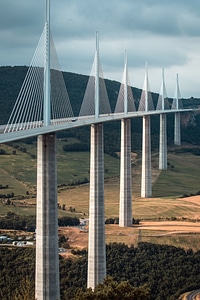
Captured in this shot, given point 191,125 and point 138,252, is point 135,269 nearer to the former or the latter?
point 138,252

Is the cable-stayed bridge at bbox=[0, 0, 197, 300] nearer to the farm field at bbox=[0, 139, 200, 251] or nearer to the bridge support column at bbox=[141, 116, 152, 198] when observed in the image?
the farm field at bbox=[0, 139, 200, 251]

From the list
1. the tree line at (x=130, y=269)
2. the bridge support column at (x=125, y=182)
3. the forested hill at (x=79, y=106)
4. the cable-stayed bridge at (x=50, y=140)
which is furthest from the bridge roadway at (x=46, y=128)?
the forested hill at (x=79, y=106)

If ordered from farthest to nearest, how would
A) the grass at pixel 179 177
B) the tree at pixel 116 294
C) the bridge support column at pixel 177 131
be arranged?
the bridge support column at pixel 177 131 → the grass at pixel 179 177 → the tree at pixel 116 294

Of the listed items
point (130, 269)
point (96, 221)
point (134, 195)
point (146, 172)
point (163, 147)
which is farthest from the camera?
point (163, 147)

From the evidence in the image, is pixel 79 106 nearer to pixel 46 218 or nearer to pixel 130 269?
pixel 130 269

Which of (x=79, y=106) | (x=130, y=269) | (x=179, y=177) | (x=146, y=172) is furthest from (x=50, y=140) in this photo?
(x=79, y=106)

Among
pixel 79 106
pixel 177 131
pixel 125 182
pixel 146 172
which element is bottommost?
pixel 146 172

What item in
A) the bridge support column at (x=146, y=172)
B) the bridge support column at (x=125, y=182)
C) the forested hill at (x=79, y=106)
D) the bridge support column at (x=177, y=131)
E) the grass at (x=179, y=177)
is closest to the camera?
the bridge support column at (x=125, y=182)

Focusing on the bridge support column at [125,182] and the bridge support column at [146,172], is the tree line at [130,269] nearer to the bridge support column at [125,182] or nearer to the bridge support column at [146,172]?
the bridge support column at [125,182]
